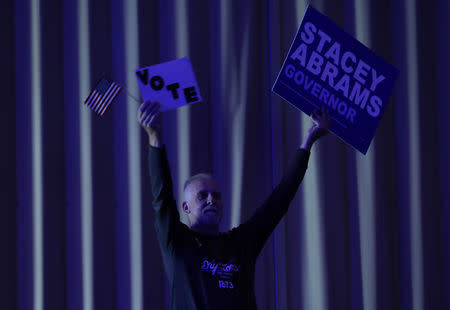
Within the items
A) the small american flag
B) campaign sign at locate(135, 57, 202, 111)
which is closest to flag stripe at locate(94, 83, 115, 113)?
the small american flag

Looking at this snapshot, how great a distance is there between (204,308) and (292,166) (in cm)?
63

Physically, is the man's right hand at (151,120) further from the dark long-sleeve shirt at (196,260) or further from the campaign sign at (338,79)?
the campaign sign at (338,79)

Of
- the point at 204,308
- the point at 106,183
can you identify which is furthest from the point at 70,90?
the point at 204,308

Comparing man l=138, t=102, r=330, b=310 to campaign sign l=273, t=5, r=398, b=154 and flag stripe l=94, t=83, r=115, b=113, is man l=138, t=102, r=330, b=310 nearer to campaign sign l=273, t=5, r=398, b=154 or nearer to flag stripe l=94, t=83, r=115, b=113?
flag stripe l=94, t=83, r=115, b=113

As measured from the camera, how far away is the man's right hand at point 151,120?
1.94 meters

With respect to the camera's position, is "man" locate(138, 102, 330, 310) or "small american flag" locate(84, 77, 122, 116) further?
"small american flag" locate(84, 77, 122, 116)

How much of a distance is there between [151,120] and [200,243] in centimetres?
44

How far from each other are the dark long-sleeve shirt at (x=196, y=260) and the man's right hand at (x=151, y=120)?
3 cm

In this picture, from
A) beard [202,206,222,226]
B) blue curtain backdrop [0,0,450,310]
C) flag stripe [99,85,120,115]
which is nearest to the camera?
beard [202,206,222,226]

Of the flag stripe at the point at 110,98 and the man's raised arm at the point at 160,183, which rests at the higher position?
the flag stripe at the point at 110,98

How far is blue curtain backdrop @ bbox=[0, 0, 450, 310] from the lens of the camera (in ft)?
8.36

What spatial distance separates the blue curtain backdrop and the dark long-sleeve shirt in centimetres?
54

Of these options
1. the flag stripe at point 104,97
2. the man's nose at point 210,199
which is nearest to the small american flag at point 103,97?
the flag stripe at point 104,97

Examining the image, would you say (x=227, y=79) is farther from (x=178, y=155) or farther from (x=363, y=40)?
(x=363, y=40)
